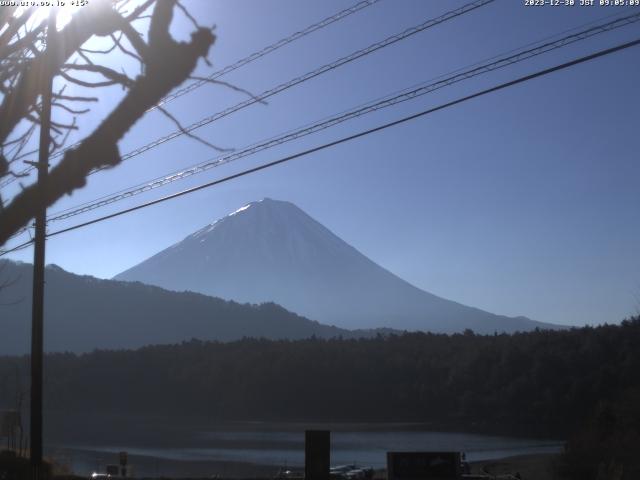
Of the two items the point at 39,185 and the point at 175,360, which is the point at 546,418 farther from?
the point at 39,185

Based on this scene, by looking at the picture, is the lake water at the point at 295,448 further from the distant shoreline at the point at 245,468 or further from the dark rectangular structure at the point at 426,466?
the dark rectangular structure at the point at 426,466

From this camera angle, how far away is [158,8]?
3.65 metres

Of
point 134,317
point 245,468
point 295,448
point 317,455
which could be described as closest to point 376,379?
point 295,448

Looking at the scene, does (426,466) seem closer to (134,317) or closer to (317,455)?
(317,455)

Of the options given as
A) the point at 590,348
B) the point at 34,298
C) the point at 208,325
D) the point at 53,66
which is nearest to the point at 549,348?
the point at 590,348

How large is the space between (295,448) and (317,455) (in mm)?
40312

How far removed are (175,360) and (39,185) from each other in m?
105

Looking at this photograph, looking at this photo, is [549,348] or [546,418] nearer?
[546,418]

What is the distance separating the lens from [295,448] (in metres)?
53.2

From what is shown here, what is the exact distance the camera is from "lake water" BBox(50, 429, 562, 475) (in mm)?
46750

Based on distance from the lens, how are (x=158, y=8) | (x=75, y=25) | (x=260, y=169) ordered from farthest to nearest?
(x=260, y=169) → (x=75, y=25) → (x=158, y=8)

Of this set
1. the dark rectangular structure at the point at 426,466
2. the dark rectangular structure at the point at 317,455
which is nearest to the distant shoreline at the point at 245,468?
the dark rectangular structure at the point at 426,466

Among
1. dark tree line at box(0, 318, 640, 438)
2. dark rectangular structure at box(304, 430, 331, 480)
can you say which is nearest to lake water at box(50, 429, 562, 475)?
dark tree line at box(0, 318, 640, 438)

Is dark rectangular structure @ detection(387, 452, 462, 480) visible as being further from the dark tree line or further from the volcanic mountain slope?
the volcanic mountain slope
